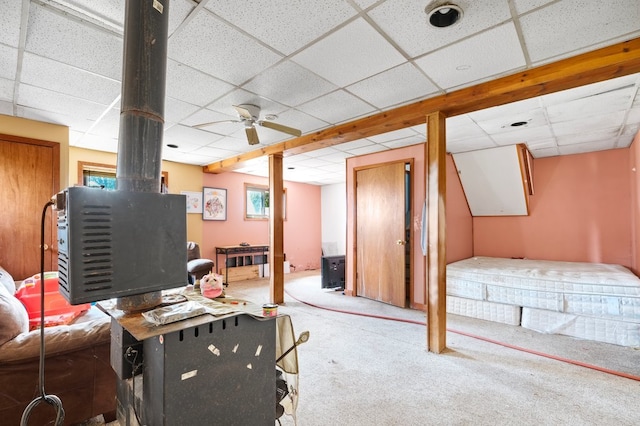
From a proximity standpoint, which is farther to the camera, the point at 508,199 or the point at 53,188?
the point at 508,199

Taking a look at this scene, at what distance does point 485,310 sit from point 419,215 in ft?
5.05

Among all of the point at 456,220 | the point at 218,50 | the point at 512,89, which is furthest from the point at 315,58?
the point at 456,220

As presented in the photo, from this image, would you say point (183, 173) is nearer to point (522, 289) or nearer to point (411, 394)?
point (411, 394)

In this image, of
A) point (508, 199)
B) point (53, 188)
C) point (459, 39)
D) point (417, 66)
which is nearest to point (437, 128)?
point (417, 66)

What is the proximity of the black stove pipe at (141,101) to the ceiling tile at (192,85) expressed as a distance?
3.67ft

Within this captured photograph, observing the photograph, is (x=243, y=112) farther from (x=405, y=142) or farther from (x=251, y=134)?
(x=405, y=142)

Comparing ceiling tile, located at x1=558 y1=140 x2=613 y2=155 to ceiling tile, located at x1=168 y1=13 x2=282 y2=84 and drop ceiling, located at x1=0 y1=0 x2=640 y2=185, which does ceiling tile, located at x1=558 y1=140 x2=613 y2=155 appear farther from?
ceiling tile, located at x1=168 y1=13 x2=282 y2=84

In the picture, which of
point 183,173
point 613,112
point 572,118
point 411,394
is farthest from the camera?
point 183,173

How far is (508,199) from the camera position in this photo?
5.36 metres

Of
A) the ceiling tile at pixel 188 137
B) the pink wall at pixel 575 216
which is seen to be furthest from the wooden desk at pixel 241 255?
the pink wall at pixel 575 216

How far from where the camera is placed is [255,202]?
7121mm

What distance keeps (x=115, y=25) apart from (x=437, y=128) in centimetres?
269

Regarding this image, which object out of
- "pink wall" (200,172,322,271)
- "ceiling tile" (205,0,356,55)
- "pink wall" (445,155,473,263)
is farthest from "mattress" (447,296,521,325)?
"pink wall" (200,172,322,271)

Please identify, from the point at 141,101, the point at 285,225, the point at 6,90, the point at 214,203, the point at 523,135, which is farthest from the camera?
the point at 285,225
